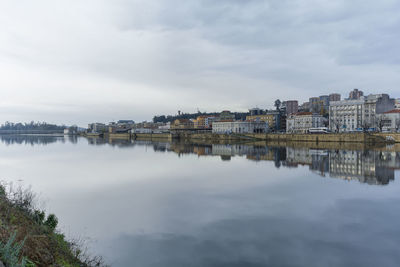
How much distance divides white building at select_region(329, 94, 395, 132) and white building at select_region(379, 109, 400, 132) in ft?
13.8

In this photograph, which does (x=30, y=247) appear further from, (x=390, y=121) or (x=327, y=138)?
(x=390, y=121)

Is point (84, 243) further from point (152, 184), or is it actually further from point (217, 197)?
point (152, 184)

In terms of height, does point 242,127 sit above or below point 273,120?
below

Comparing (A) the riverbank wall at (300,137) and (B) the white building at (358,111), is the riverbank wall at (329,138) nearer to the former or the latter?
(A) the riverbank wall at (300,137)

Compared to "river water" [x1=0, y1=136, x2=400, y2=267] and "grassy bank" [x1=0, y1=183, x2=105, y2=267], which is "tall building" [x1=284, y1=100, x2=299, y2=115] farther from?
"grassy bank" [x1=0, y1=183, x2=105, y2=267]

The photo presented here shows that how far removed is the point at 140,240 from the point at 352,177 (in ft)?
78.2

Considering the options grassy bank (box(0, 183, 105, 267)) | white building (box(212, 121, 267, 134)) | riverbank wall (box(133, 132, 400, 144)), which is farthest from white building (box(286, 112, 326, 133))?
grassy bank (box(0, 183, 105, 267))

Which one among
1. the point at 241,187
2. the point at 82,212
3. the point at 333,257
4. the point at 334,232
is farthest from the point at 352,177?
the point at 82,212

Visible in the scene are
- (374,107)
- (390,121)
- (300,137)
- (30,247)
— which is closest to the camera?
(30,247)

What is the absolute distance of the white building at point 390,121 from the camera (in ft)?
304

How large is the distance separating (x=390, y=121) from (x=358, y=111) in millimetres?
11888

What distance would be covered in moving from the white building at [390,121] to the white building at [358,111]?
4215 millimetres

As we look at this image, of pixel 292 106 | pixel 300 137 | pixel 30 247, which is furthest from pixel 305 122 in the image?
pixel 30 247

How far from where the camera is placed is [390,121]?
96.2 metres
